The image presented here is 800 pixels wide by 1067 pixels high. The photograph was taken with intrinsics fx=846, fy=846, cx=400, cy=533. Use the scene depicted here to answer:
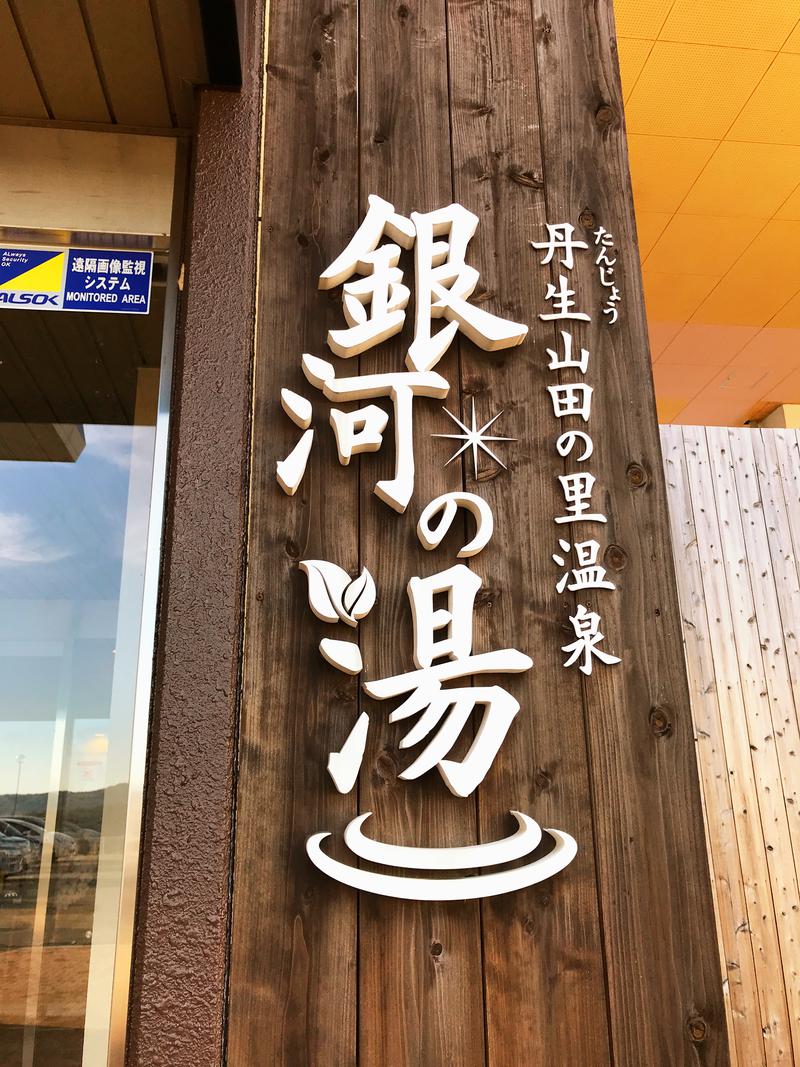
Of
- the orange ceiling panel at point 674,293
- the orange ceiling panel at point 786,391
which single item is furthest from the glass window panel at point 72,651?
the orange ceiling panel at point 786,391

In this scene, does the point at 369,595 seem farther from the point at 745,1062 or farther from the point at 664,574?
the point at 745,1062

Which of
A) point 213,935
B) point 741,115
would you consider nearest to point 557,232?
point 213,935

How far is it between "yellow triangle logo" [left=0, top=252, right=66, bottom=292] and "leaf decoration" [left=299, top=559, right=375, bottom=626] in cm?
105

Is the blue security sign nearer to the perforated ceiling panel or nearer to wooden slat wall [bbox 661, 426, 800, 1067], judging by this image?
wooden slat wall [bbox 661, 426, 800, 1067]

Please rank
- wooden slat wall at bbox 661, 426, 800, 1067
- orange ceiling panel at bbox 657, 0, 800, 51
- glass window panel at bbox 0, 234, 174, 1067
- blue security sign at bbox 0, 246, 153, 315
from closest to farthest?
glass window panel at bbox 0, 234, 174, 1067
blue security sign at bbox 0, 246, 153, 315
wooden slat wall at bbox 661, 426, 800, 1067
orange ceiling panel at bbox 657, 0, 800, 51

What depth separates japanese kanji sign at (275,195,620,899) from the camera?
1.44 meters

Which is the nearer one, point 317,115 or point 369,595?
point 369,595

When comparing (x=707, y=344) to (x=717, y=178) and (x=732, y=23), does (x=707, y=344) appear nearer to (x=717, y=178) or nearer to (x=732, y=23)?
(x=717, y=178)

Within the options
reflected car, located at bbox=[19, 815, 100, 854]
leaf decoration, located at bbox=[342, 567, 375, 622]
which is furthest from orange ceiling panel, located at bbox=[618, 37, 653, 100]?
reflected car, located at bbox=[19, 815, 100, 854]

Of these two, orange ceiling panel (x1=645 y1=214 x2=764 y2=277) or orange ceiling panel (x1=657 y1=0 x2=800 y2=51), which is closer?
orange ceiling panel (x1=657 y1=0 x2=800 y2=51)

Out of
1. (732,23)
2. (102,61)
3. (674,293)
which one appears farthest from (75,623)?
(674,293)

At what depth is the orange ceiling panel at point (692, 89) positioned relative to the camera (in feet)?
11.1

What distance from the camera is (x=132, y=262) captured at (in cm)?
200

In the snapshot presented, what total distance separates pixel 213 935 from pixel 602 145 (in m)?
1.80
